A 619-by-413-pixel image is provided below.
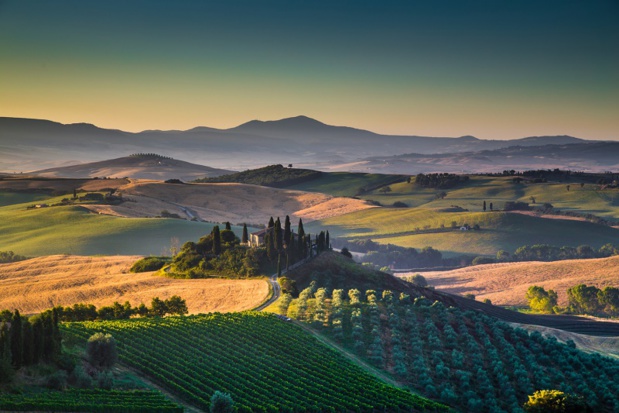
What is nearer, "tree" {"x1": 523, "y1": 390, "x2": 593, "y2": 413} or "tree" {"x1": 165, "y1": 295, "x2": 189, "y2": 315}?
"tree" {"x1": 523, "y1": 390, "x2": 593, "y2": 413}

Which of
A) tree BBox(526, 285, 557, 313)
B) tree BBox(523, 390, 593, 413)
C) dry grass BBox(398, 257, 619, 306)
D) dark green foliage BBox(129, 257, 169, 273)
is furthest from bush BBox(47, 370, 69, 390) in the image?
dry grass BBox(398, 257, 619, 306)

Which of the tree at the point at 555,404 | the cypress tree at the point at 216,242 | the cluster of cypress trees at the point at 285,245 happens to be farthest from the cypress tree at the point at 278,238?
the tree at the point at 555,404

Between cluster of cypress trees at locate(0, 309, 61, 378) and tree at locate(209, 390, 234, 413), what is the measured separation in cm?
1101

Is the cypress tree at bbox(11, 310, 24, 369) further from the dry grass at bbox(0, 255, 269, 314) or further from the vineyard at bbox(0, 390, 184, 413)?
the dry grass at bbox(0, 255, 269, 314)

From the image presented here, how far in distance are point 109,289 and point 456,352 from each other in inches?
1925

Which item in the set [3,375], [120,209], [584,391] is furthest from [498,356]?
[120,209]

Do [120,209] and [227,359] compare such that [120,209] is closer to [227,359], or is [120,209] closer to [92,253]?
[92,253]

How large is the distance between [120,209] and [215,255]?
3523 inches

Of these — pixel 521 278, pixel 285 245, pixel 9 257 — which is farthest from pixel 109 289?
pixel 521 278

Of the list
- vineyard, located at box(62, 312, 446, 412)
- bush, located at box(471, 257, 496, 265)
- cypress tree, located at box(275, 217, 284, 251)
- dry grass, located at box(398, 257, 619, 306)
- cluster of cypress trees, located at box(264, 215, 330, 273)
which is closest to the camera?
vineyard, located at box(62, 312, 446, 412)

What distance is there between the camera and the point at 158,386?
53906 millimetres

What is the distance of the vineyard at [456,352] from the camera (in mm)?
67250

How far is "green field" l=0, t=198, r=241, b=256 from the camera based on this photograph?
502 ft

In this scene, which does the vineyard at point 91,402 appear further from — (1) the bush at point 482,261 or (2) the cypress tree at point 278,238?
(1) the bush at point 482,261
